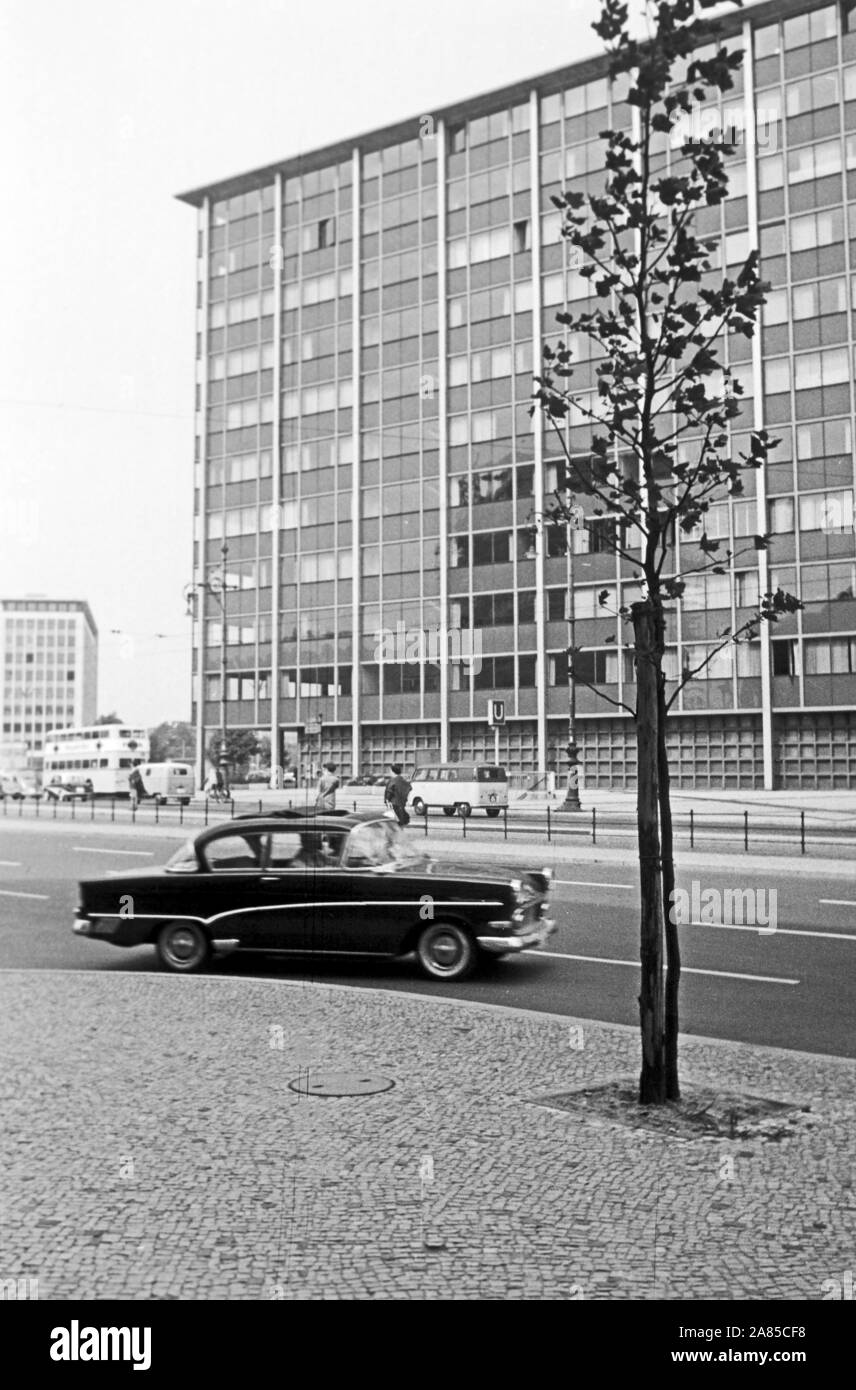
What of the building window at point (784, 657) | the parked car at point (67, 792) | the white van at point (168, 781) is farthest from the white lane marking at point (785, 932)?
the building window at point (784, 657)

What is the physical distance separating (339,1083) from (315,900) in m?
4.11

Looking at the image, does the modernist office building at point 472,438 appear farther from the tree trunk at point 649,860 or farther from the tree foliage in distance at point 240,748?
the tree trunk at point 649,860

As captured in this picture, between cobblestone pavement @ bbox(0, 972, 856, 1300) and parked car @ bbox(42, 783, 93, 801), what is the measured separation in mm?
5477

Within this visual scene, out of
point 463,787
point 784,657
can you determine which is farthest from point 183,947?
point 784,657

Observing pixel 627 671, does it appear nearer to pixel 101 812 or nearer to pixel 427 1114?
pixel 427 1114

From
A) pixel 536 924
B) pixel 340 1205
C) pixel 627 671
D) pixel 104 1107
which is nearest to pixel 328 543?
pixel 627 671

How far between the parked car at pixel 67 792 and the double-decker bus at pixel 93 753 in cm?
11

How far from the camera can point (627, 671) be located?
12125 mm

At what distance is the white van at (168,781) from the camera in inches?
584

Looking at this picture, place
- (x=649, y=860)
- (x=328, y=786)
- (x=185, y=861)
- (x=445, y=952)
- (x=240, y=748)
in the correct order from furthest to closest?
(x=240, y=748) → (x=328, y=786) → (x=185, y=861) → (x=445, y=952) → (x=649, y=860)

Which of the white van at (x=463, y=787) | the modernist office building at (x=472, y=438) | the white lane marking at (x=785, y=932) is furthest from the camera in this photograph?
the modernist office building at (x=472, y=438)

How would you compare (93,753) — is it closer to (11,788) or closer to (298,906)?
(11,788)

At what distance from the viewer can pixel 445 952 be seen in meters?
11.0
